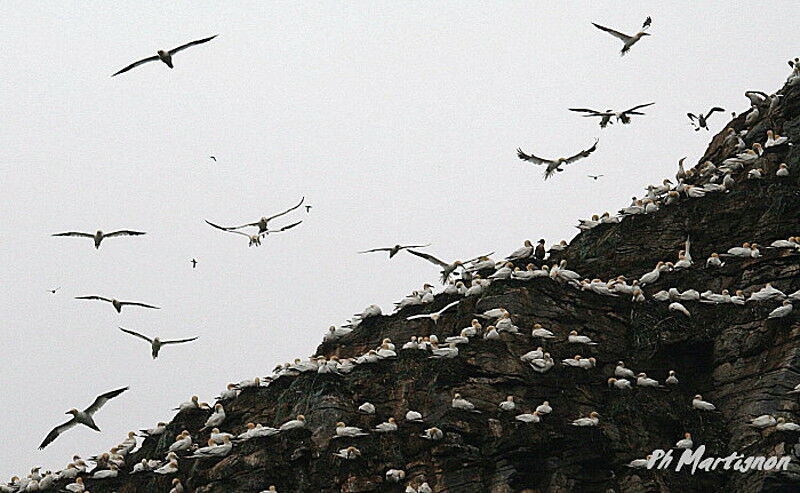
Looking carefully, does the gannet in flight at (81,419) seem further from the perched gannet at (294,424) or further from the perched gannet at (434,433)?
the perched gannet at (434,433)

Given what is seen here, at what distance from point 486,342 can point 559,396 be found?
2485 millimetres

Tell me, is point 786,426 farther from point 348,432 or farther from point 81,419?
point 81,419

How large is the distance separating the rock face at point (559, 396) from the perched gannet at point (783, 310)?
1.72 ft

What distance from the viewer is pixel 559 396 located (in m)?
24.7

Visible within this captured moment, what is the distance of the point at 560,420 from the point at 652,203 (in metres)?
11.0

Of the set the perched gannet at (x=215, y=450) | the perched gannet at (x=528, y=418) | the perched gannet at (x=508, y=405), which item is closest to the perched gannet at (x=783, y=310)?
the perched gannet at (x=528, y=418)

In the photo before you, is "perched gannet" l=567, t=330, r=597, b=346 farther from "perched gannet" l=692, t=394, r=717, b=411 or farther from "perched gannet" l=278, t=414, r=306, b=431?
"perched gannet" l=278, t=414, r=306, b=431

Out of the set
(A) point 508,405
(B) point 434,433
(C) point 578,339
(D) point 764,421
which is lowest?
(B) point 434,433

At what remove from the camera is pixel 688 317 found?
1080 inches

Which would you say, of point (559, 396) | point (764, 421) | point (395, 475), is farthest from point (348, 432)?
point (764, 421)

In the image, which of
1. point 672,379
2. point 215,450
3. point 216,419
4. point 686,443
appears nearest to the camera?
point 686,443

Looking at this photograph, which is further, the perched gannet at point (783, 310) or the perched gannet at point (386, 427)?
the perched gannet at point (783, 310)

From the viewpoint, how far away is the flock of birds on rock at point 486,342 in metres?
24.1

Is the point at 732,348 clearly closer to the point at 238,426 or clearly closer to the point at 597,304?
the point at 597,304
